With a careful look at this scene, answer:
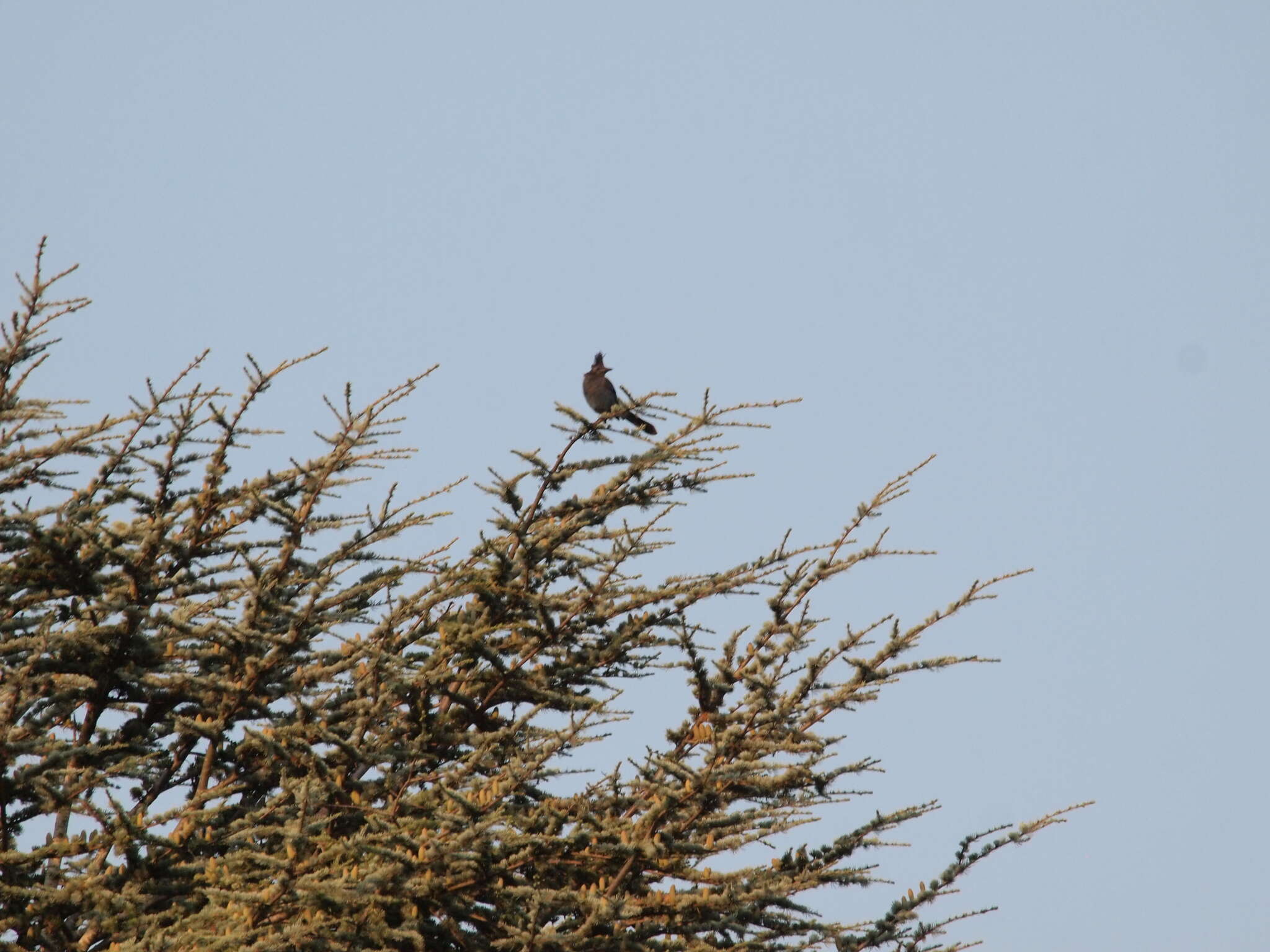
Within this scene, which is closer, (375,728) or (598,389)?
(375,728)

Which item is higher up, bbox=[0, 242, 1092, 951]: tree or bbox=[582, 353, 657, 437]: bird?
bbox=[582, 353, 657, 437]: bird

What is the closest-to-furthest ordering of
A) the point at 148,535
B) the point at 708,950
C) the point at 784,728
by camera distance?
the point at 708,950 → the point at 784,728 → the point at 148,535

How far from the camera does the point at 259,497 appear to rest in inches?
301

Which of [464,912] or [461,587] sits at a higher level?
[461,587]

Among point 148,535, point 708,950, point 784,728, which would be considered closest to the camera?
point 708,950

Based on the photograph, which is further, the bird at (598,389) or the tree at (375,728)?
the bird at (598,389)

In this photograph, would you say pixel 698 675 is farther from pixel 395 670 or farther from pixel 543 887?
pixel 395 670

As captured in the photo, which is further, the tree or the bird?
the bird

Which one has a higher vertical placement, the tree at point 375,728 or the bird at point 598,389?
the bird at point 598,389

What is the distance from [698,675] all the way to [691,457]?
1373 millimetres

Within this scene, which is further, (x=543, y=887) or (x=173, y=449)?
(x=173, y=449)

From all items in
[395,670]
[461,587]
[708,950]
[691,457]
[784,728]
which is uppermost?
[691,457]

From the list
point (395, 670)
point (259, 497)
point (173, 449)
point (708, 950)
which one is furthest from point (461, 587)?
point (708, 950)

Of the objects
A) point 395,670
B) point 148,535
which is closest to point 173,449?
point 148,535
